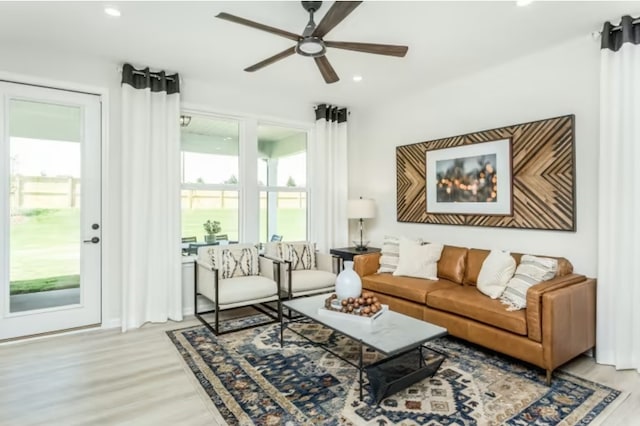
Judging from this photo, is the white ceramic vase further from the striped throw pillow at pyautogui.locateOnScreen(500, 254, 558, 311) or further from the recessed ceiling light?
the recessed ceiling light

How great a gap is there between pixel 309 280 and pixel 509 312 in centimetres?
212

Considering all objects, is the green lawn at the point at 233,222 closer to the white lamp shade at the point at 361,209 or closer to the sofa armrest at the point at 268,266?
the sofa armrest at the point at 268,266

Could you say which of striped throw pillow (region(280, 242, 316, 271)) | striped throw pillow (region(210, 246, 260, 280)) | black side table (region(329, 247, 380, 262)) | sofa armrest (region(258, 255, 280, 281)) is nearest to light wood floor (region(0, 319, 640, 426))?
striped throw pillow (region(210, 246, 260, 280))

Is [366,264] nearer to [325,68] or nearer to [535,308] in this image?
[535,308]

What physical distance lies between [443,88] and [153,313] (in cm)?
417

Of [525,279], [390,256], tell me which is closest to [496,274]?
[525,279]

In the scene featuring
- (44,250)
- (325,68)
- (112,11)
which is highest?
(112,11)

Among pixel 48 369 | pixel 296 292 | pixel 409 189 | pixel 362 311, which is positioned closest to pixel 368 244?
pixel 409 189

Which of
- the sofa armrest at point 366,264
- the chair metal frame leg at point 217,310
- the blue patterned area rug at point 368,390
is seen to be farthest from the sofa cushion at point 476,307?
the chair metal frame leg at point 217,310

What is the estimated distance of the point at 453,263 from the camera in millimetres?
3814

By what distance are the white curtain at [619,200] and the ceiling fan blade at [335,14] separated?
222 cm

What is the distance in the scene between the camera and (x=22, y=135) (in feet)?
11.3

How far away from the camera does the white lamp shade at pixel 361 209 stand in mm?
4926

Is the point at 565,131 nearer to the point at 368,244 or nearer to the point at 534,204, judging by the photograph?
the point at 534,204
